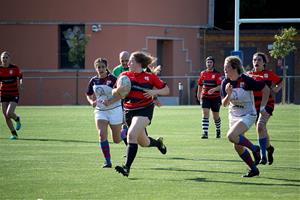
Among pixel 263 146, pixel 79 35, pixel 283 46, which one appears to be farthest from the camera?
pixel 79 35

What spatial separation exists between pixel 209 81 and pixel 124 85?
1000 centimetres

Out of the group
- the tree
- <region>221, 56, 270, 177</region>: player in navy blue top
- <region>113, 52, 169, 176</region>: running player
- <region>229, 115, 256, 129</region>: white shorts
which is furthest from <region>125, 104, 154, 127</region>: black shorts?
the tree

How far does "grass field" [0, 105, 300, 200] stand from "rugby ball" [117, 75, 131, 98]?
1.34 m

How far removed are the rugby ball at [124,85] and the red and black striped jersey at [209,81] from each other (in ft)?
31.9

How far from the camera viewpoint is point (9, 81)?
22141 millimetres

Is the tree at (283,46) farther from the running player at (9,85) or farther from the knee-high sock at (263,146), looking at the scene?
the knee-high sock at (263,146)

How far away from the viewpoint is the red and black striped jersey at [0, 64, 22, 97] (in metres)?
22.1

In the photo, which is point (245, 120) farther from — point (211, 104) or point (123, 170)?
point (211, 104)

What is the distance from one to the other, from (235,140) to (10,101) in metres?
10.2

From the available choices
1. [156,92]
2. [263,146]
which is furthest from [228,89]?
[263,146]

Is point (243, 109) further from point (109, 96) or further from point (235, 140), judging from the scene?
point (109, 96)

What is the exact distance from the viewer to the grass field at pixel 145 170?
1177cm

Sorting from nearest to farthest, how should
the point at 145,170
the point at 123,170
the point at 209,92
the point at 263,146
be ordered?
1. the point at 123,170
2. the point at 145,170
3. the point at 263,146
4. the point at 209,92

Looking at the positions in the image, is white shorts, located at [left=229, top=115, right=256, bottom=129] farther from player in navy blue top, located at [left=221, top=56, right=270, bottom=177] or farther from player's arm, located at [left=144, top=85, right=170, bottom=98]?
player's arm, located at [left=144, top=85, right=170, bottom=98]
